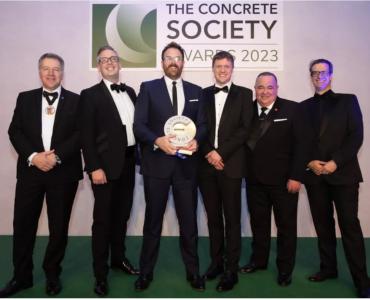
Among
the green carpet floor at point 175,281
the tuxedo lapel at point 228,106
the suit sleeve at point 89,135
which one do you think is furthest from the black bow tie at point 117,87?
the green carpet floor at point 175,281

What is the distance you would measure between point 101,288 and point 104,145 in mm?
1282

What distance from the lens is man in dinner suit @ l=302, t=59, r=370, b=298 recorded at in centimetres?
302

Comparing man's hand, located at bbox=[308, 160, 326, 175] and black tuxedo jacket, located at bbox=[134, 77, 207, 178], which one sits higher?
black tuxedo jacket, located at bbox=[134, 77, 207, 178]

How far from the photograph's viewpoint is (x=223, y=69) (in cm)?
315

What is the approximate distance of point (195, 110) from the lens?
10.2 ft

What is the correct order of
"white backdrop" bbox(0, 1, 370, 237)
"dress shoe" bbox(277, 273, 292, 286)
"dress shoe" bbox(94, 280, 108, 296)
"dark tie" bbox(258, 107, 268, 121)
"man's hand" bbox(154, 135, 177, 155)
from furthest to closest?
"white backdrop" bbox(0, 1, 370, 237) → "dark tie" bbox(258, 107, 268, 121) → "dress shoe" bbox(277, 273, 292, 286) → "dress shoe" bbox(94, 280, 108, 296) → "man's hand" bbox(154, 135, 177, 155)

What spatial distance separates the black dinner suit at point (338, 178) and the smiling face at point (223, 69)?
856mm

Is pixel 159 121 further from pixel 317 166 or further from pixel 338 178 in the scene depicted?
pixel 338 178

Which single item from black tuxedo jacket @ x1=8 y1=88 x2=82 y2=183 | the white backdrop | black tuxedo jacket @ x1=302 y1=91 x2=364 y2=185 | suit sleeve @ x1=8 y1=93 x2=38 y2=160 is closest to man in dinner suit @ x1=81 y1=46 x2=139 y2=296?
black tuxedo jacket @ x1=8 y1=88 x2=82 y2=183

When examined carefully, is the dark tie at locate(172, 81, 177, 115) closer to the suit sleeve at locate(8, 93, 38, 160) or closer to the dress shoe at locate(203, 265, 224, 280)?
the suit sleeve at locate(8, 93, 38, 160)

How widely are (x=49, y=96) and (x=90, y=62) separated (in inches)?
73.8

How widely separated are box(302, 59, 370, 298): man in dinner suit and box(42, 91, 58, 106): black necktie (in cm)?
240

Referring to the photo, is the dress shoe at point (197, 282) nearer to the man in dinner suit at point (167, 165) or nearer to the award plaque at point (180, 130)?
the man in dinner suit at point (167, 165)

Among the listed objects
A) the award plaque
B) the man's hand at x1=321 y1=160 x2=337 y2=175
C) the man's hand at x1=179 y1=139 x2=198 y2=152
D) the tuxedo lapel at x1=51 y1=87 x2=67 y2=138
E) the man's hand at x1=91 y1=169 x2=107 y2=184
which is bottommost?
the man's hand at x1=91 y1=169 x2=107 y2=184
